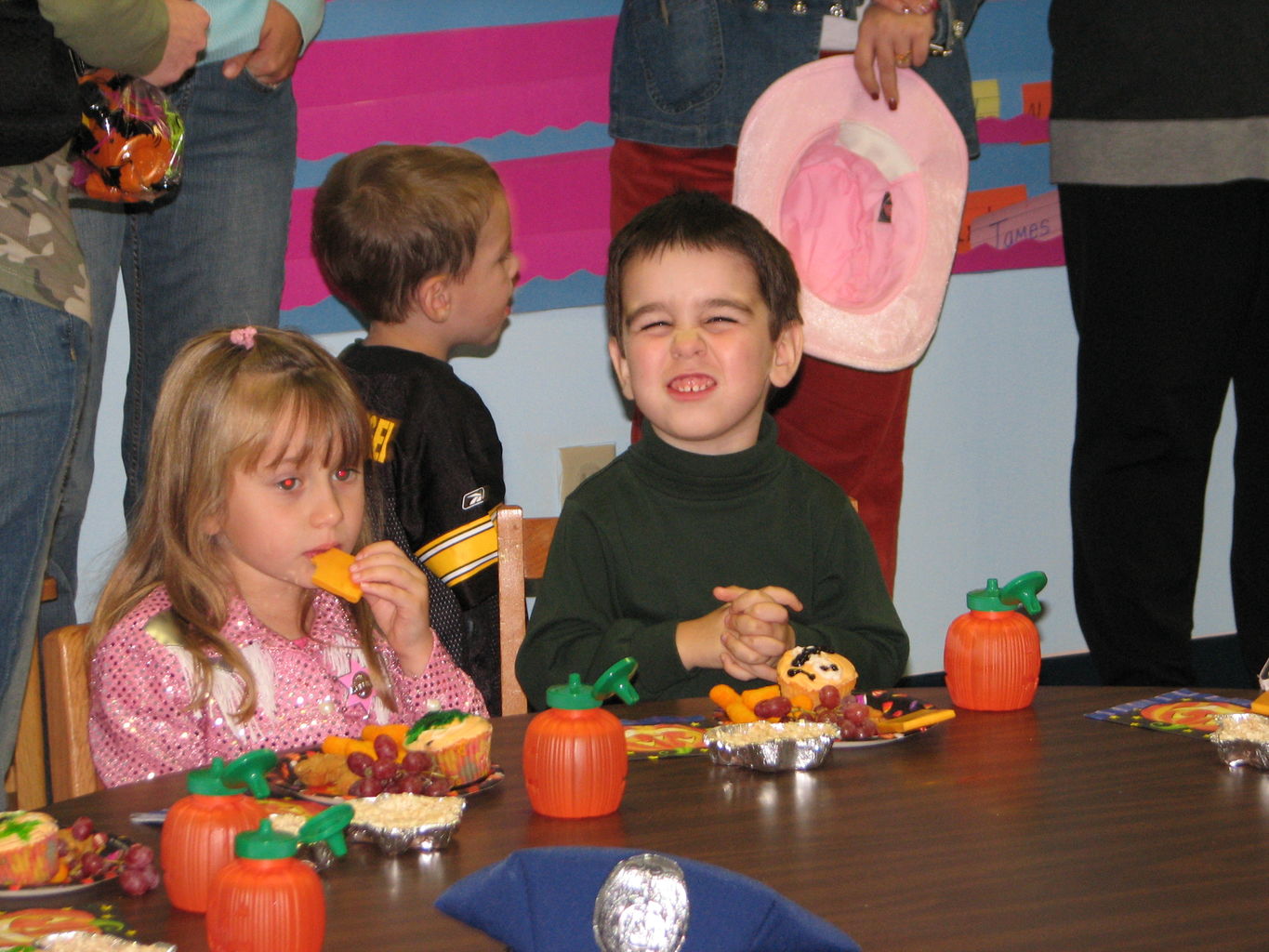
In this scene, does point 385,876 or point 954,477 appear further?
point 954,477

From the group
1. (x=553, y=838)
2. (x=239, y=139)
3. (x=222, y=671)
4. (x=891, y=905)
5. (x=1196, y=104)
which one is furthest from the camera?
(x=1196, y=104)

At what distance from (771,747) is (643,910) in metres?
0.40

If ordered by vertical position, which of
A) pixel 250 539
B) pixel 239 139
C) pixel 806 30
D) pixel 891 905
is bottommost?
pixel 891 905

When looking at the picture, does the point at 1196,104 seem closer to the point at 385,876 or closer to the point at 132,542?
the point at 132,542

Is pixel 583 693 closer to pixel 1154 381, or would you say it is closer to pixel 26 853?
pixel 26 853

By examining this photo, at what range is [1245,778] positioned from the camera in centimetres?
102

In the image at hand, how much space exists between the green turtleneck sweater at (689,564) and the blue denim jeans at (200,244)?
65 centimetres

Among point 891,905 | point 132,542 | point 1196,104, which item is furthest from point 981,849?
point 1196,104

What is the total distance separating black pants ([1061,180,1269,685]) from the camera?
2.31m

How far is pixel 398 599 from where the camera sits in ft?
4.86

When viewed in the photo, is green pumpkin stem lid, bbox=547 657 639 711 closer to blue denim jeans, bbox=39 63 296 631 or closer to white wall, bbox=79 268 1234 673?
blue denim jeans, bbox=39 63 296 631

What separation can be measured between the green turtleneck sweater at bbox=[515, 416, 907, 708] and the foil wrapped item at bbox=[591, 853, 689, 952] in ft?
2.69

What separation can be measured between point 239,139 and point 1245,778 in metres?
1.59

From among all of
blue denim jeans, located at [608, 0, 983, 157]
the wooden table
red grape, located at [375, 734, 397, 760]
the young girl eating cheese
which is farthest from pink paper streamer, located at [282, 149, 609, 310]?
red grape, located at [375, 734, 397, 760]
